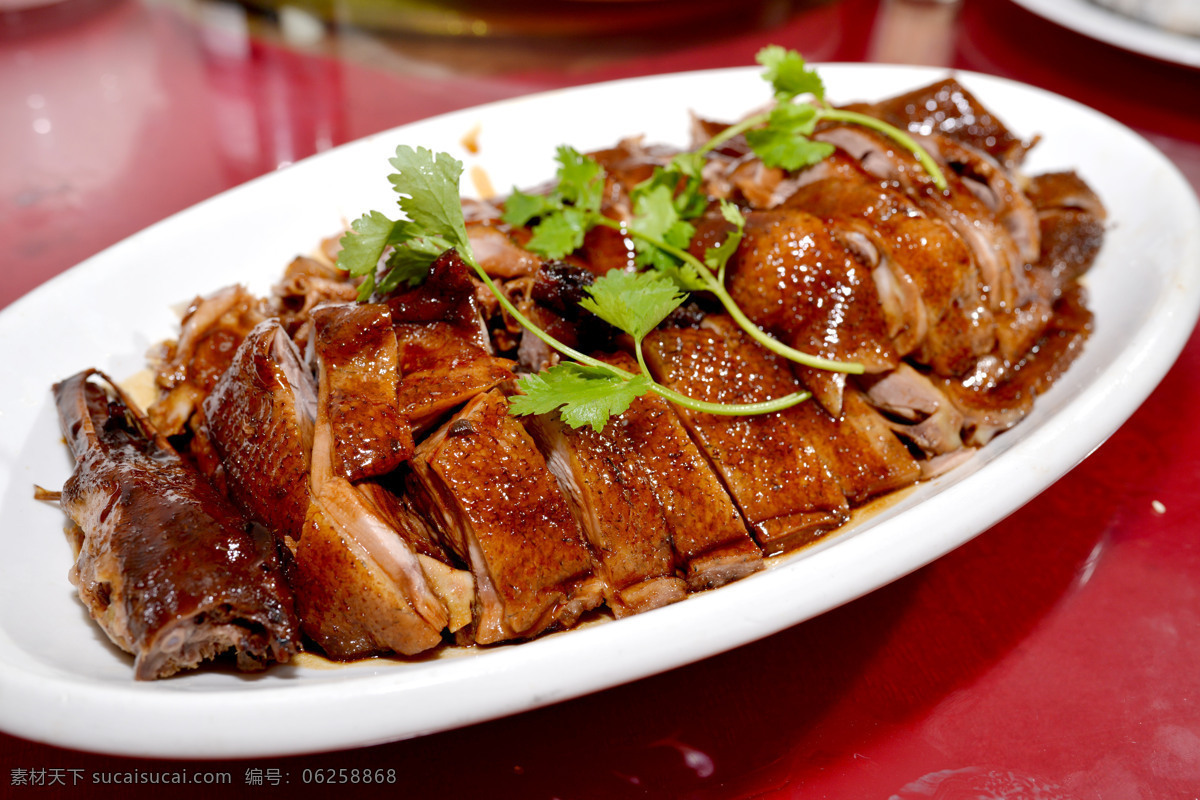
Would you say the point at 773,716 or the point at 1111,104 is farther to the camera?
the point at 1111,104

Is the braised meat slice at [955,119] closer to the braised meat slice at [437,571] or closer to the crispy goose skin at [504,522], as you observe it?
the crispy goose skin at [504,522]

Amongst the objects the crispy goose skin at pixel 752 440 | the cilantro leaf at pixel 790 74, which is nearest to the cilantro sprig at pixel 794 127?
the cilantro leaf at pixel 790 74

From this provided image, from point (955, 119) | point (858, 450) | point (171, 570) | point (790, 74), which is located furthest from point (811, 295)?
point (171, 570)

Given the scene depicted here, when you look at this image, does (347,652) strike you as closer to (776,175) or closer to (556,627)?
(556,627)

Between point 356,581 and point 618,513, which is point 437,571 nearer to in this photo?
point 356,581

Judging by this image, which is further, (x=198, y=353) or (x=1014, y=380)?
(x=1014, y=380)

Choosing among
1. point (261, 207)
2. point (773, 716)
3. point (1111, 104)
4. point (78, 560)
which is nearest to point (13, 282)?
point (261, 207)
